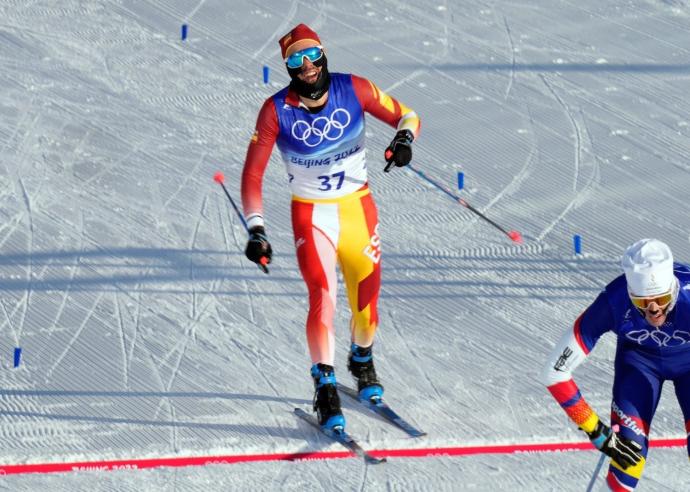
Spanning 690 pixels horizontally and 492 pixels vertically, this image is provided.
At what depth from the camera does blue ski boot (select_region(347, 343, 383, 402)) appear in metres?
7.35

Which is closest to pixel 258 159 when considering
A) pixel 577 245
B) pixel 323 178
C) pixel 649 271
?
pixel 323 178

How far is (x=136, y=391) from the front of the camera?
24.7ft

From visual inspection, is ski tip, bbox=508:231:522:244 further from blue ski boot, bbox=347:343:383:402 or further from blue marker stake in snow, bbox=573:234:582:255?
blue ski boot, bbox=347:343:383:402

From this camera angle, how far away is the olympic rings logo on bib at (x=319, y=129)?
22.9ft

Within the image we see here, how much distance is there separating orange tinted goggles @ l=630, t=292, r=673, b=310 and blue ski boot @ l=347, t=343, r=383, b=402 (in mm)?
1874

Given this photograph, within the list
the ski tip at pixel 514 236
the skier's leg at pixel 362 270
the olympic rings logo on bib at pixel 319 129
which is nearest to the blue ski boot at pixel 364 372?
the skier's leg at pixel 362 270

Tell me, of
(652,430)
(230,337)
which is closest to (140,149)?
(230,337)

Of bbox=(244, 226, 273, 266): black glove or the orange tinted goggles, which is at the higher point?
bbox=(244, 226, 273, 266): black glove

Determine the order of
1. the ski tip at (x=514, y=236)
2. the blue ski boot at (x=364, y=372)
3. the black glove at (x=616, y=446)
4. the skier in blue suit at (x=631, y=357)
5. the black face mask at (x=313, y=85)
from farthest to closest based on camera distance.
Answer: the ski tip at (x=514, y=236)
the blue ski boot at (x=364, y=372)
the black face mask at (x=313, y=85)
the black glove at (x=616, y=446)
the skier in blue suit at (x=631, y=357)

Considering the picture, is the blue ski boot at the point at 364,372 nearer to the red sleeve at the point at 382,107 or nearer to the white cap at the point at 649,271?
the red sleeve at the point at 382,107

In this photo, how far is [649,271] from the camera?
573 centimetres

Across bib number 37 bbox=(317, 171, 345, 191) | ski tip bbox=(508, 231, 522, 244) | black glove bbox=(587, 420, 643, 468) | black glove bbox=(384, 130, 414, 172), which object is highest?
black glove bbox=(384, 130, 414, 172)

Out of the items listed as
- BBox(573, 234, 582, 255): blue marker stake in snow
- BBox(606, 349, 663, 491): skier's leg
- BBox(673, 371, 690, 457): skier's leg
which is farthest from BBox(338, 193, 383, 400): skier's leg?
BBox(573, 234, 582, 255): blue marker stake in snow

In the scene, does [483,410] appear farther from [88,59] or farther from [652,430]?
[88,59]
